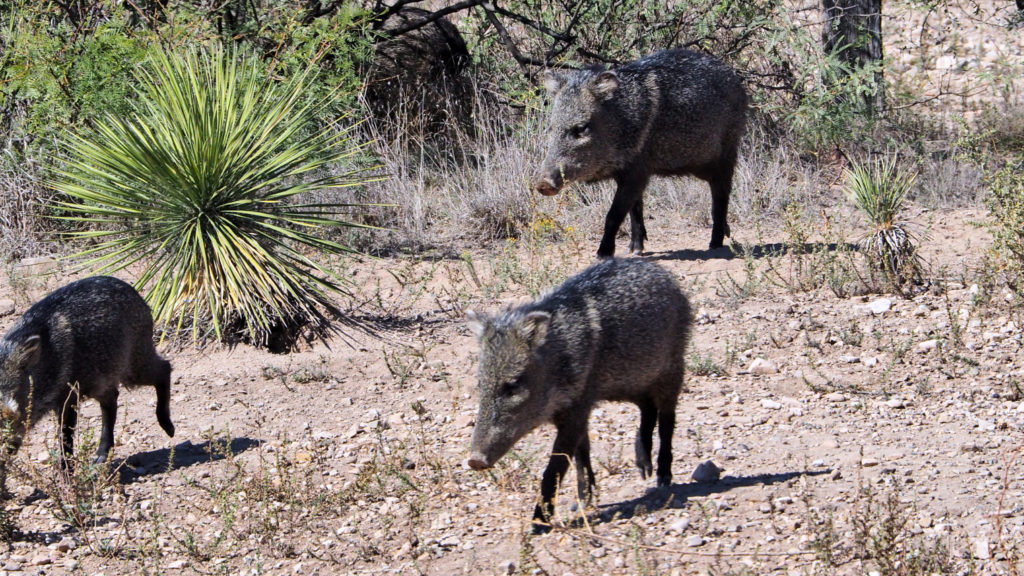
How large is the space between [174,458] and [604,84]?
386cm

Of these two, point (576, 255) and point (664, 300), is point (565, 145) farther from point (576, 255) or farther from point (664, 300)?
point (664, 300)

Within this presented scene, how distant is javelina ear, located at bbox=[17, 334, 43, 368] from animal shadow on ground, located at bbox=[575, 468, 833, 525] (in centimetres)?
262

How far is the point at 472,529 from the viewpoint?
4176mm

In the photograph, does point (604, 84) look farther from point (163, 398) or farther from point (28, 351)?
point (28, 351)

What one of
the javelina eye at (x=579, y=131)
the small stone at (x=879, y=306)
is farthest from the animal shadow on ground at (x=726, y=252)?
the small stone at (x=879, y=306)

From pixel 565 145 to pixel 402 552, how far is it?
413 cm

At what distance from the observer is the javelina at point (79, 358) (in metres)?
4.97

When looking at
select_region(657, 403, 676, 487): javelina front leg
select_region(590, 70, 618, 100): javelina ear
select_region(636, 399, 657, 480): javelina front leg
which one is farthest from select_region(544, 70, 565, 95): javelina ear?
select_region(657, 403, 676, 487): javelina front leg

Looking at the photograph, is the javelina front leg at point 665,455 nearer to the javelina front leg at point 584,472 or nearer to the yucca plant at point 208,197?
the javelina front leg at point 584,472

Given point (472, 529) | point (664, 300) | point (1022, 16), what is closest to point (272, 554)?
point (472, 529)

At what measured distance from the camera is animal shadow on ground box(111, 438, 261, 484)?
5.17 m

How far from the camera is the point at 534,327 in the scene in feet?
13.0

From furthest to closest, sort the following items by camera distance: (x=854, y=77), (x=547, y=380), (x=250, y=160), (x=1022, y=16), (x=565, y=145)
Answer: (x=1022, y=16) → (x=854, y=77) → (x=565, y=145) → (x=250, y=160) → (x=547, y=380)

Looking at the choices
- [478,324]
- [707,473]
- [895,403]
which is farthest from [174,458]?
[895,403]
